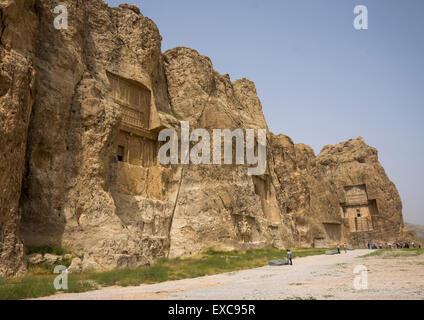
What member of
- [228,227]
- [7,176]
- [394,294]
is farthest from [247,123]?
[394,294]

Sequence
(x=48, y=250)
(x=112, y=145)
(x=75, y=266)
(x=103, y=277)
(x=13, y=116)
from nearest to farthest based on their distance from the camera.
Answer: (x=103, y=277), (x=13, y=116), (x=75, y=266), (x=48, y=250), (x=112, y=145)

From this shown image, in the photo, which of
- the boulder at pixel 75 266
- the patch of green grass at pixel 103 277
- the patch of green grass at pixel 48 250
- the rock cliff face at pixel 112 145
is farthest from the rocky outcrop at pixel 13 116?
the boulder at pixel 75 266

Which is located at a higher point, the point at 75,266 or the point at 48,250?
the point at 48,250

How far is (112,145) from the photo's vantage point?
724 inches

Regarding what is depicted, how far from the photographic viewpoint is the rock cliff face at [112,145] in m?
13.6

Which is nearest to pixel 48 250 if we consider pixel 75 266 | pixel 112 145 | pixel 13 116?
pixel 75 266

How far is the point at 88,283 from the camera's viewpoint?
11164 millimetres

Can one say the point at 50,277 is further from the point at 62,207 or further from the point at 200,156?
the point at 200,156

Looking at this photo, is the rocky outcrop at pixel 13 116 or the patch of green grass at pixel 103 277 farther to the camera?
the rocky outcrop at pixel 13 116

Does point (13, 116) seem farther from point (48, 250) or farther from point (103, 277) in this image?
point (103, 277)

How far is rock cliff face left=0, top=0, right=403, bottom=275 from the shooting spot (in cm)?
1358

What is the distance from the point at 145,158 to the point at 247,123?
13228mm

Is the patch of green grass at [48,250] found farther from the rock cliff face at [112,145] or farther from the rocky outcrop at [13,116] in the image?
the rocky outcrop at [13,116]

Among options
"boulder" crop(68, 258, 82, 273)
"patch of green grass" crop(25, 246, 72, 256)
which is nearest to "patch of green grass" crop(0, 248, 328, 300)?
"patch of green grass" crop(25, 246, 72, 256)
